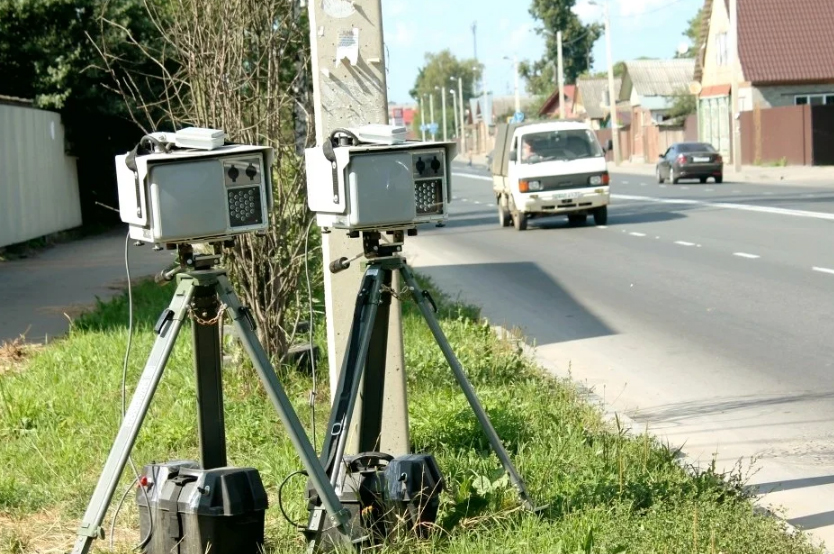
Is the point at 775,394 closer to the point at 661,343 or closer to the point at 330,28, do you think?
the point at 661,343

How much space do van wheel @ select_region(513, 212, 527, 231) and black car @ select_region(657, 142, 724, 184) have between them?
1850cm

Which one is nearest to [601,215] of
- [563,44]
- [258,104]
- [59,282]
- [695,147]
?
[59,282]

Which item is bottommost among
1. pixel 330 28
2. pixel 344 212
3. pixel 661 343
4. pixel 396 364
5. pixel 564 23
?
pixel 661 343

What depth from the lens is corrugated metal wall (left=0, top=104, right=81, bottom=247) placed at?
20.1 meters

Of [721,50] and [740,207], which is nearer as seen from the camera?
[740,207]

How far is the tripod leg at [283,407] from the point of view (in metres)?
4.43

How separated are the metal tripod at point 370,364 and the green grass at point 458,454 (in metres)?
0.31

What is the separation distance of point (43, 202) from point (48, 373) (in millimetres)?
14336

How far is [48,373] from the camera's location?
Result: 29.6 ft

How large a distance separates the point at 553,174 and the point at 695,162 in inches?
748

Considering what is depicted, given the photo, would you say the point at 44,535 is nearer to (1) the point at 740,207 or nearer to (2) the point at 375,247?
(2) the point at 375,247

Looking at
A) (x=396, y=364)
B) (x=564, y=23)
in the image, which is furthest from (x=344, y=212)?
(x=564, y=23)

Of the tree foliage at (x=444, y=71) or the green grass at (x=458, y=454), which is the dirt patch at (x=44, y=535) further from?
the tree foliage at (x=444, y=71)

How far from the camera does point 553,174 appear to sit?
80.8 ft
